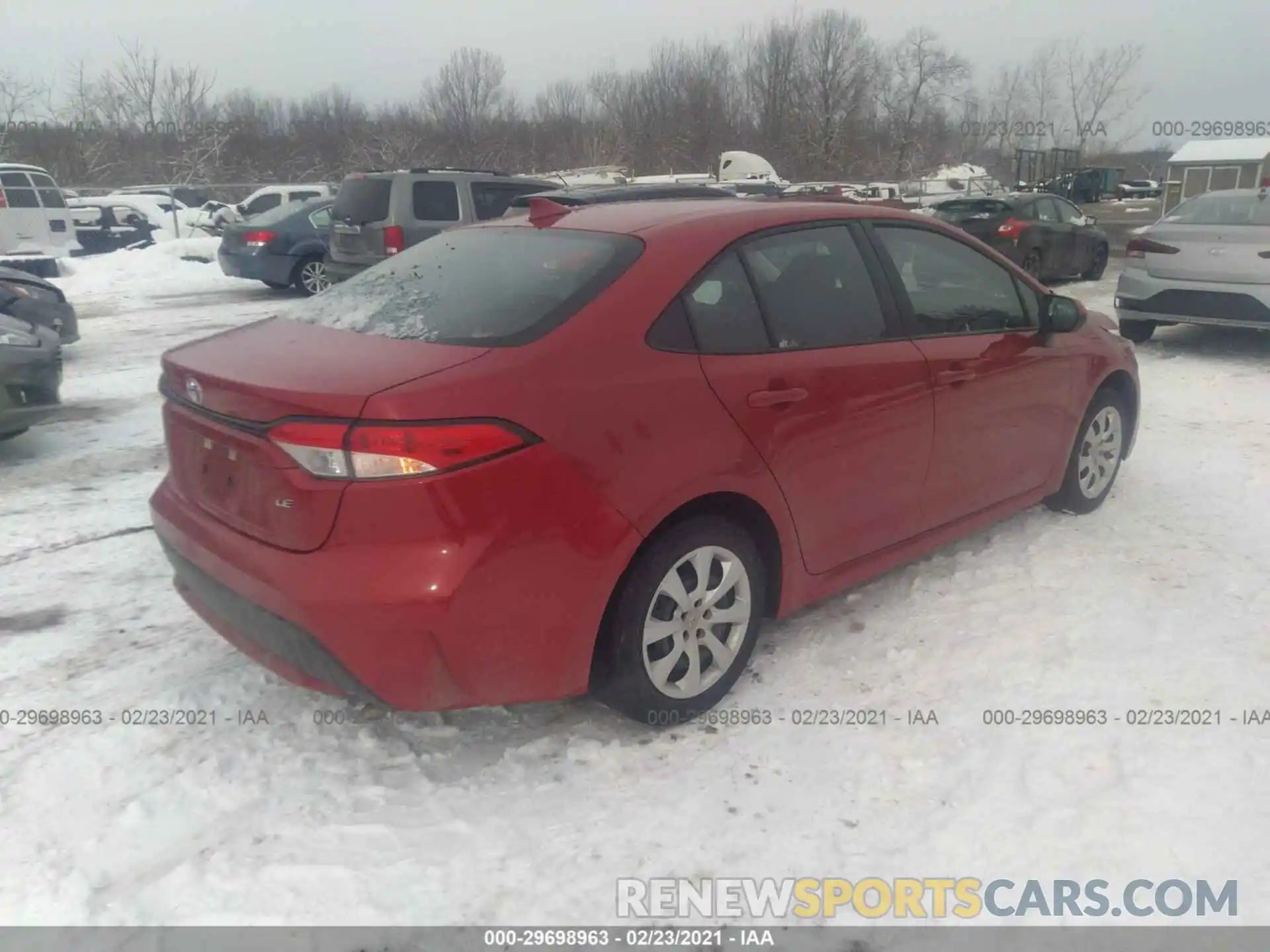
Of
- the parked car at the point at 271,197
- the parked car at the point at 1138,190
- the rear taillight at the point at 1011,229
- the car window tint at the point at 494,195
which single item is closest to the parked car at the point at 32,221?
the parked car at the point at 271,197

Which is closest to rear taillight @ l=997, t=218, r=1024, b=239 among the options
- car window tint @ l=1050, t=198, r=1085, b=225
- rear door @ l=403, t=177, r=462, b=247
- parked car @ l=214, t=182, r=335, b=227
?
car window tint @ l=1050, t=198, r=1085, b=225

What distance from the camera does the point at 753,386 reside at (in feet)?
9.89

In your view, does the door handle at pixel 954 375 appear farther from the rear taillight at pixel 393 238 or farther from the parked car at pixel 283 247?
the parked car at pixel 283 247

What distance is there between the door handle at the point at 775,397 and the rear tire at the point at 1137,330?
7.72 m

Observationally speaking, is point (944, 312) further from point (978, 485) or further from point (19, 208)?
point (19, 208)

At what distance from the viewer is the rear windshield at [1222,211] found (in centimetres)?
845

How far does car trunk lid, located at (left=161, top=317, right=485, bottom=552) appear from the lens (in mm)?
2463

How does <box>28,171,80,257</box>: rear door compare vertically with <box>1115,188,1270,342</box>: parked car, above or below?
above

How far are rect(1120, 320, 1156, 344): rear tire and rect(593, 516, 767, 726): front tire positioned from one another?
7936 mm

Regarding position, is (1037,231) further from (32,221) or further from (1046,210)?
(32,221)

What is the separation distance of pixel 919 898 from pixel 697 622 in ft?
3.28

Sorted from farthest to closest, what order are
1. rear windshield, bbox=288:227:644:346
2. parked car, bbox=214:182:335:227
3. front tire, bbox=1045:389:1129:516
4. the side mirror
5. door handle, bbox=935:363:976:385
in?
1. parked car, bbox=214:182:335:227
2. front tire, bbox=1045:389:1129:516
3. the side mirror
4. door handle, bbox=935:363:976:385
5. rear windshield, bbox=288:227:644:346

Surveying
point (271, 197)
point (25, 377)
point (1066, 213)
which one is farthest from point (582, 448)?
point (271, 197)

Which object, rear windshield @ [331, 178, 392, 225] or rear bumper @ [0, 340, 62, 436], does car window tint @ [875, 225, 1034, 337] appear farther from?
rear windshield @ [331, 178, 392, 225]
